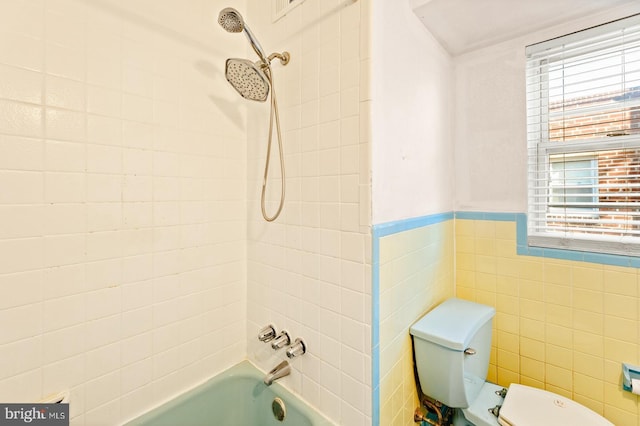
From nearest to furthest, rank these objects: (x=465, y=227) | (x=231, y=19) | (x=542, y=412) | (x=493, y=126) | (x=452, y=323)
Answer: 1. (x=231, y=19)
2. (x=542, y=412)
3. (x=452, y=323)
4. (x=493, y=126)
5. (x=465, y=227)

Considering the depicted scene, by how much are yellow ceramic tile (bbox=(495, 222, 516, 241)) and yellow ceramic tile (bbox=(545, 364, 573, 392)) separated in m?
0.64

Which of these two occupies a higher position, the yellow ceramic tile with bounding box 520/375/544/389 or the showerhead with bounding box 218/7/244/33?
the showerhead with bounding box 218/7/244/33

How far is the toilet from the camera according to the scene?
3.57 ft

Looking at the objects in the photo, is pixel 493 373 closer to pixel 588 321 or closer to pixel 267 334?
pixel 588 321

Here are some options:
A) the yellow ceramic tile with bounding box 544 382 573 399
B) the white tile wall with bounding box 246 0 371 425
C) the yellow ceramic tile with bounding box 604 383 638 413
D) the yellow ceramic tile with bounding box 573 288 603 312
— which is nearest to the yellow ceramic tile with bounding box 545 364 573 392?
the yellow ceramic tile with bounding box 544 382 573 399

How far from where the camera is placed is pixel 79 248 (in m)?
0.94

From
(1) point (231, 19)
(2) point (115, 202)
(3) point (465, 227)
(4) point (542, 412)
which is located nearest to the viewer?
(1) point (231, 19)

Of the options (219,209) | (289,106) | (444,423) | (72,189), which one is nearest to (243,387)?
(219,209)

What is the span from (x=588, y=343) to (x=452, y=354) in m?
0.73

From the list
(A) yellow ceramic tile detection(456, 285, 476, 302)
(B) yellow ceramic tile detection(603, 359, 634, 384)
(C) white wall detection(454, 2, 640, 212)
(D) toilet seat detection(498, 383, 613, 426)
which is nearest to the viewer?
(D) toilet seat detection(498, 383, 613, 426)

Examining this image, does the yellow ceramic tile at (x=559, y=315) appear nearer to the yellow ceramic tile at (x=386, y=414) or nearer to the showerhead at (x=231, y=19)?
the yellow ceramic tile at (x=386, y=414)

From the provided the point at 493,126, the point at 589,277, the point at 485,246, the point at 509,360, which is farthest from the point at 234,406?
the point at 493,126

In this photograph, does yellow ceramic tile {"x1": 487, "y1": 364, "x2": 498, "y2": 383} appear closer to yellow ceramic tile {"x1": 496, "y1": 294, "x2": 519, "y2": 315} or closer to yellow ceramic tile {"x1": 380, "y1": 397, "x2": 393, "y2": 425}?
yellow ceramic tile {"x1": 496, "y1": 294, "x2": 519, "y2": 315}

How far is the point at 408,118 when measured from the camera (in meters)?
1.19
